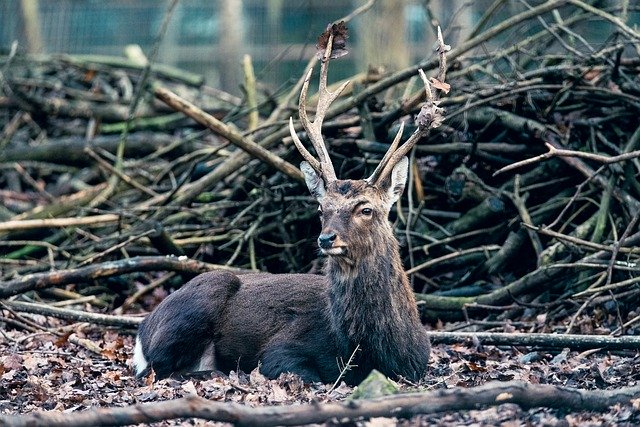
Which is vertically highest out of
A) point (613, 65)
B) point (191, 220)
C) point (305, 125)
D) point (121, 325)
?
point (613, 65)

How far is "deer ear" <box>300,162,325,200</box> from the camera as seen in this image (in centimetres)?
695

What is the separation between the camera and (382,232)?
22.1 feet

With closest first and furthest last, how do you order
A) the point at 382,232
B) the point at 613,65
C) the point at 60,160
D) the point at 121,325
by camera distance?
the point at 382,232, the point at 121,325, the point at 613,65, the point at 60,160

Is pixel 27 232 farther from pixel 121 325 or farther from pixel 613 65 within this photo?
pixel 613 65

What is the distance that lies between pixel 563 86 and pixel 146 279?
169 inches

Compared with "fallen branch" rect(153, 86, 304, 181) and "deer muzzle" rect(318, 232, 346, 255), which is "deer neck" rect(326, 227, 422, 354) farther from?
"fallen branch" rect(153, 86, 304, 181)

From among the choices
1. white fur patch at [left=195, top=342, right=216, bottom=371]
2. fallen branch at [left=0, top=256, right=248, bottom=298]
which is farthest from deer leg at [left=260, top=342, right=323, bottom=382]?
fallen branch at [left=0, top=256, right=248, bottom=298]

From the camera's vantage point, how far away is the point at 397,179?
22.7 ft

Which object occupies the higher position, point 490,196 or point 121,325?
point 490,196

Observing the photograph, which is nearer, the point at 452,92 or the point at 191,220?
the point at 452,92

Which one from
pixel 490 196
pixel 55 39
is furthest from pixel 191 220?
pixel 55 39

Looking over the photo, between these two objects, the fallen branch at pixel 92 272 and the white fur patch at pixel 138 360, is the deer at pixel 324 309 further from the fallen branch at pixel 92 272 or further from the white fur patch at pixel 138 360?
the fallen branch at pixel 92 272

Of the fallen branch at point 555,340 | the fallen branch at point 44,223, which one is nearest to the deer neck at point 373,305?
the fallen branch at point 555,340

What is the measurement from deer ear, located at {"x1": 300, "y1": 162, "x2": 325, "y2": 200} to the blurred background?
10.3 metres
